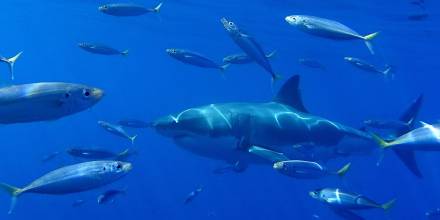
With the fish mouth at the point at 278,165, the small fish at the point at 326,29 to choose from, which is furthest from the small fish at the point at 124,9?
the fish mouth at the point at 278,165

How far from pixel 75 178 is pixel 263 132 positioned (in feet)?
11.8

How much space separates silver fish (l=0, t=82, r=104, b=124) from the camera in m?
3.91

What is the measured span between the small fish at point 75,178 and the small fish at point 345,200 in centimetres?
294

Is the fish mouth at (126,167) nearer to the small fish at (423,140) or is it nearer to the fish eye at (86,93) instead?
the fish eye at (86,93)

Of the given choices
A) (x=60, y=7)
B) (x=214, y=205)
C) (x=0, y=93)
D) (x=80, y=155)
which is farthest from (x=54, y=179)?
(x=60, y=7)

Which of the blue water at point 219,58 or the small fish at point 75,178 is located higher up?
the small fish at point 75,178

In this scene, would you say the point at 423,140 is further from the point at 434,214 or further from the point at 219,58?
the point at 219,58

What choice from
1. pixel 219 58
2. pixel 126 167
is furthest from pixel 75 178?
pixel 219 58

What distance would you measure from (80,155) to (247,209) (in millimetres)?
22277

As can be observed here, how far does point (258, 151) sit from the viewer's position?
6648 millimetres

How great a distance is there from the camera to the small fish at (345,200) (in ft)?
21.0

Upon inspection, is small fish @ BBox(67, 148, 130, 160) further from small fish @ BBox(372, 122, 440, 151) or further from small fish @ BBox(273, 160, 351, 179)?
small fish @ BBox(372, 122, 440, 151)

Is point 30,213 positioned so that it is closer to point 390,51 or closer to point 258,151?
point 258,151

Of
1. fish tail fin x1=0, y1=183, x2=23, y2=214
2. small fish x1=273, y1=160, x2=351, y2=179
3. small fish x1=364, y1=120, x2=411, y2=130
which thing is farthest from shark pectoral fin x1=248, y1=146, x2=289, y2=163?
small fish x1=364, y1=120, x2=411, y2=130
